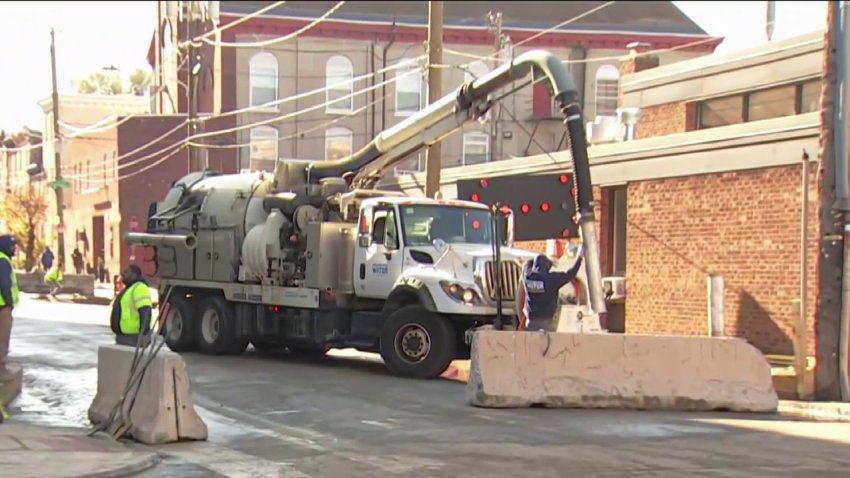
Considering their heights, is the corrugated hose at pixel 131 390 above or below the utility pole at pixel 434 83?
below

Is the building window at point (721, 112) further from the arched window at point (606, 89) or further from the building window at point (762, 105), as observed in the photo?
the arched window at point (606, 89)

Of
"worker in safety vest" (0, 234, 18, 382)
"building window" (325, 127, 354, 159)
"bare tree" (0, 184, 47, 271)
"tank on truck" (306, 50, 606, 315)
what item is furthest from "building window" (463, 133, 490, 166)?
"worker in safety vest" (0, 234, 18, 382)

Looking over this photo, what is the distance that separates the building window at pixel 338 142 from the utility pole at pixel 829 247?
33.4 meters

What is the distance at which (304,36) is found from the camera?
147 ft

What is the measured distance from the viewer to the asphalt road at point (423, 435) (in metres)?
8.61

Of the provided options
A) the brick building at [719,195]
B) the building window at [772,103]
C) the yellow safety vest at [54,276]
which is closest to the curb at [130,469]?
the brick building at [719,195]

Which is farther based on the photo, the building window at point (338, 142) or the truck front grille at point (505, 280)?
the building window at point (338, 142)

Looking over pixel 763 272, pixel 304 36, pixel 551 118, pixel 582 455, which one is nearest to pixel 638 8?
pixel 551 118

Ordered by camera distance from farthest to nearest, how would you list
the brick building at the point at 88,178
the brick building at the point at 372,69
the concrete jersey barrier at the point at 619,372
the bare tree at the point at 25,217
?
the bare tree at the point at 25,217, the brick building at the point at 88,178, the brick building at the point at 372,69, the concrete jersey barrier at the point at 619,372

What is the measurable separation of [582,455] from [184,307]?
1124 centimetres

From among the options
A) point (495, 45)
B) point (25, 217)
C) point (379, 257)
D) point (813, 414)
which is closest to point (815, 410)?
point (813, 414)

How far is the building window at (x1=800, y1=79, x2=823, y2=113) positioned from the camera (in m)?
20.6

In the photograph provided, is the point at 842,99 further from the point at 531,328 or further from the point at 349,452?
the point at 349,452

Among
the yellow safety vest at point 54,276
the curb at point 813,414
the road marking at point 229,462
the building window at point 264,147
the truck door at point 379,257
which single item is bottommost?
the curb at point 813,414
